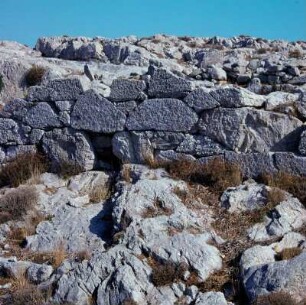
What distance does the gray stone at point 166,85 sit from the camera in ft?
35.1

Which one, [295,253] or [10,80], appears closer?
[295,253]

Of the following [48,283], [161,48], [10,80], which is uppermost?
[161,48]

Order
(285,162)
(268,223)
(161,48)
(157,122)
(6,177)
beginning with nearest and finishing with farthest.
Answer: (268,223), (285,162), (157,122), (6,177), (161,48)

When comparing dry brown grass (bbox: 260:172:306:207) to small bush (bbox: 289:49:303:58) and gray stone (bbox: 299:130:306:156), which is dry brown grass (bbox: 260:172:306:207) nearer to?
gray stone (bbox: 299:130:306:156)

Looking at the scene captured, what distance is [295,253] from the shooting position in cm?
805

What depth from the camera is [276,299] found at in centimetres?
707

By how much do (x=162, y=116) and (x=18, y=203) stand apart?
3023 mm

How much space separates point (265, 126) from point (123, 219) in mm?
3103

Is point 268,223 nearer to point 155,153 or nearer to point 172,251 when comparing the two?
point 172,251

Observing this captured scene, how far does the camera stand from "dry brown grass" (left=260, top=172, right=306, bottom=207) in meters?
9.57

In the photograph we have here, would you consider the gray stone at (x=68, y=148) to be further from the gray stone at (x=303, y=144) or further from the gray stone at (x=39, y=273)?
the gray stone at (x=303, y=144)

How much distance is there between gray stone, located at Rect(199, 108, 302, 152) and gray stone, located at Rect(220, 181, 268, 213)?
2.83ft

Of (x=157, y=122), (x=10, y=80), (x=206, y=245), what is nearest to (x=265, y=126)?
(x=157, y=122)

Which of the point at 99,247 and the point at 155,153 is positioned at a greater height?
the point at 155,153
